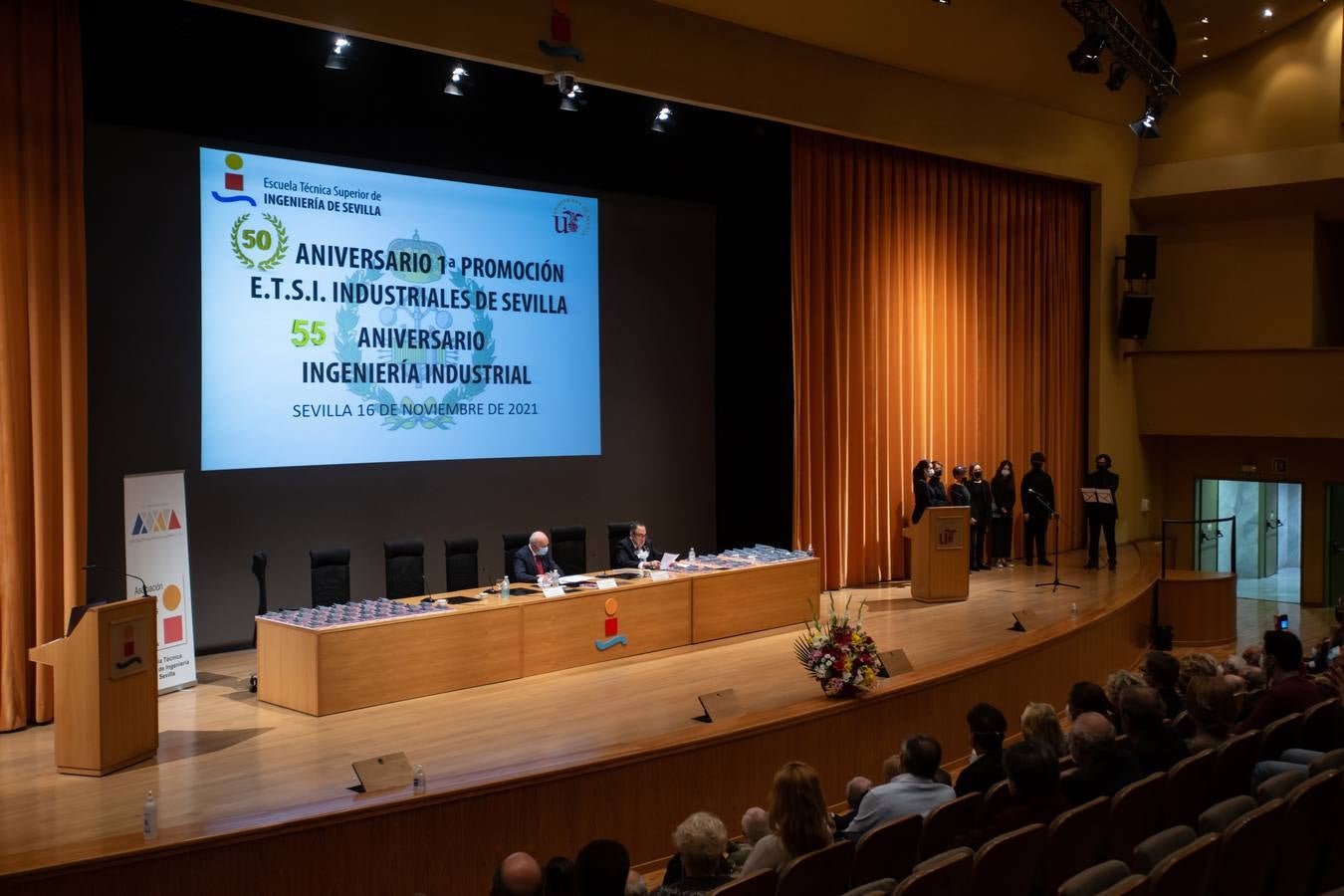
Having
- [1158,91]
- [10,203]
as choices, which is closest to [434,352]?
[10,203]

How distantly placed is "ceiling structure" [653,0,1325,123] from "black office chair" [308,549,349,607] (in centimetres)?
483

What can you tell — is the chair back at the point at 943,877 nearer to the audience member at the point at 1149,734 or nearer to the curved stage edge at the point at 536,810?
the audience member at the point at 1149,734

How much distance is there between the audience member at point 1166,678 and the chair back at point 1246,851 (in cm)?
184

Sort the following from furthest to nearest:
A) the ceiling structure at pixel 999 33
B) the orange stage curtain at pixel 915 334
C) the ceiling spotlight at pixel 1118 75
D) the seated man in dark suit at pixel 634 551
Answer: the orange stage curtain at pixel 915 334 → the ceiling spotlight at pixel 1118 75 → the ceiling structure at pixel 999 33 → the seated man in dark suit at pixel 634 551

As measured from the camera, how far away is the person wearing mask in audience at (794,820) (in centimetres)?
321

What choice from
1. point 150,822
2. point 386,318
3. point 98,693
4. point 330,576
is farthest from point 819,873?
point 386,318

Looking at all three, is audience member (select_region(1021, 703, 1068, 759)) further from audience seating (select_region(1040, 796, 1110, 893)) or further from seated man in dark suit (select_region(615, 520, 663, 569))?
seated man in dark suit (select_region(615, 520, 663, 569))

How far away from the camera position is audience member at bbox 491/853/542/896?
9.30 ft

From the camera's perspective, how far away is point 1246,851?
307cm

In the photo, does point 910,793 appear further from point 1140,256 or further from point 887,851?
point 1140,256

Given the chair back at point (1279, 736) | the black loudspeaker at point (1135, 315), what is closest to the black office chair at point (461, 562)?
the chair back at point (1279, 736)

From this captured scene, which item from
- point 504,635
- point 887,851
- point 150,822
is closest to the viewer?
point 887,851

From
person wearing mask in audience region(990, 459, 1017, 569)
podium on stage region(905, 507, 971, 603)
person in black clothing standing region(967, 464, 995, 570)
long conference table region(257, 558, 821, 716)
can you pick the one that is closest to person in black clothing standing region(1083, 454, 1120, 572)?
person wearing mask in audience region(990, 459, 1017, 569)

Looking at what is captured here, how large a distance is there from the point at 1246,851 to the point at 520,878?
199 cm
